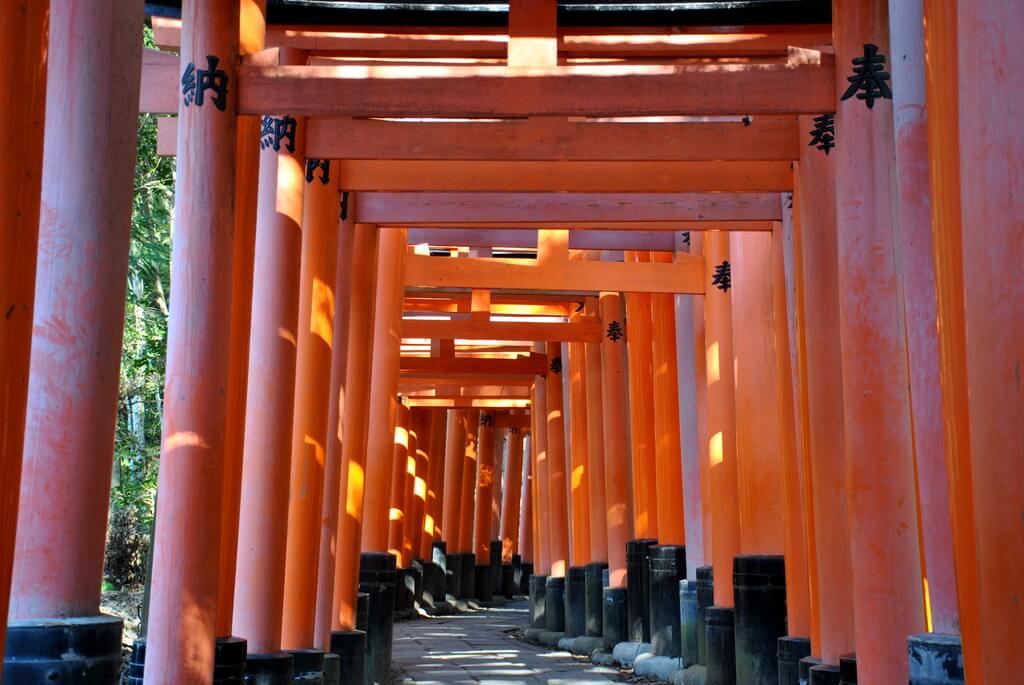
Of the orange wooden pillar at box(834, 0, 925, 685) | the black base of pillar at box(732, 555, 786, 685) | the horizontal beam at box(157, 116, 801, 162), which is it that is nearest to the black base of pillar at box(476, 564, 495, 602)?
the black base of pillar at box(732, 555, 786, 685)

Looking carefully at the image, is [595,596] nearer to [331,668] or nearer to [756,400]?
[756,400]

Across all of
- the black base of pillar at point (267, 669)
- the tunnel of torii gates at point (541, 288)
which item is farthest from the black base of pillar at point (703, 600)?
the black base of pillar at point (267, 669)

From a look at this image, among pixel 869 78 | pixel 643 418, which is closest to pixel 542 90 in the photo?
pixel 869 78

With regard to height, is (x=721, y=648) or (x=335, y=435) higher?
(x=335, y=435)

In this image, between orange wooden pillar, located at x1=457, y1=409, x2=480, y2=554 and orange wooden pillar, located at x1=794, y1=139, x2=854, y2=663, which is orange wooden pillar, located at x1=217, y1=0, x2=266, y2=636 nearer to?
orange wooden pillar, located at x1=794, y1=139, x2=854, y2=663

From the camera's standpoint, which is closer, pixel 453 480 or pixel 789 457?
pixel 789 457

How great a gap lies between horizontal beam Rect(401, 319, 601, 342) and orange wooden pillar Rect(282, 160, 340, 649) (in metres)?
7.61

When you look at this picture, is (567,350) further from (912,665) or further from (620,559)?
(912,665)

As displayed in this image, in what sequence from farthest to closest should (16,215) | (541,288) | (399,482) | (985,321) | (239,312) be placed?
(399,482) < (541,288) < (239,312) < (16,215) < (985,321)

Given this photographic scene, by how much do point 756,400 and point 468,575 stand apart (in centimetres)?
1941

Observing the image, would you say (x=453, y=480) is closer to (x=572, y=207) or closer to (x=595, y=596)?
(x=595, y=596)

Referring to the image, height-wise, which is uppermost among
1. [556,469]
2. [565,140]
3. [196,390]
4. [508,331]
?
[508,331]

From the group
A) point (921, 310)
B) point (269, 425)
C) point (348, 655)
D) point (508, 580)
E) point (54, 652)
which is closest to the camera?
point (54, 652)

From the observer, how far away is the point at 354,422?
11609mm
